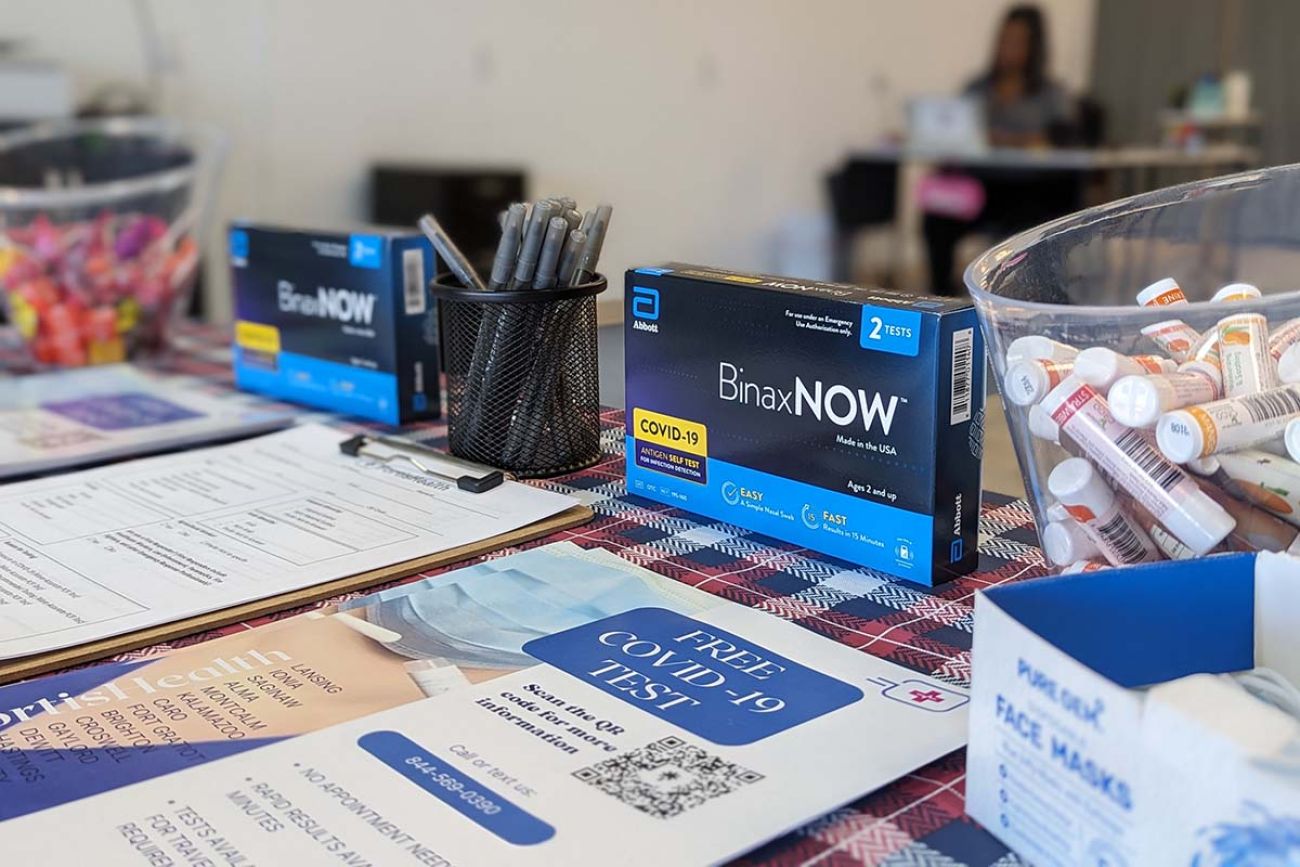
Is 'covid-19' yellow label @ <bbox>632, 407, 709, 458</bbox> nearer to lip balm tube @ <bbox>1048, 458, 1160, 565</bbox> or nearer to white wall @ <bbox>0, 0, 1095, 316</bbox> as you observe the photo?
lip balm tube @ <bbox>1048, 458, 1160, 565</bbox>

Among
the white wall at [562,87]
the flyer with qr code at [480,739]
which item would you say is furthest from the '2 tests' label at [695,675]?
the white wall at [562,87]

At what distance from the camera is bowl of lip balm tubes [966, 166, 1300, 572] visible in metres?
0.52

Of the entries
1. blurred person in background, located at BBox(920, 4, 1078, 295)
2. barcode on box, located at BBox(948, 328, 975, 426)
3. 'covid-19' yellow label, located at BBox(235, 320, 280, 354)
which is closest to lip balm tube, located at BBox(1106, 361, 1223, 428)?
barcode on box, located at BBox(948, 328, 975, 426)

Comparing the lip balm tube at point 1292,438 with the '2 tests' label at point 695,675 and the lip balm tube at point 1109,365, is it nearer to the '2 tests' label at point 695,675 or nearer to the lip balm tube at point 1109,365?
the lip balm tube at point 1109,365

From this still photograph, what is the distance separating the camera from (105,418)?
1070 mm

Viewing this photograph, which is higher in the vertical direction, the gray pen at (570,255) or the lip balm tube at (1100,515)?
the gray pen at (570,255)

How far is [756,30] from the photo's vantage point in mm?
4762

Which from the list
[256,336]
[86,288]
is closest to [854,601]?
[256,336]

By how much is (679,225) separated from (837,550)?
13.2 ft

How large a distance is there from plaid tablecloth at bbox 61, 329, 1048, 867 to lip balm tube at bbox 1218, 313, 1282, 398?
0.16 metres

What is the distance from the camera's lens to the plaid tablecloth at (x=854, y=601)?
0.43 meters

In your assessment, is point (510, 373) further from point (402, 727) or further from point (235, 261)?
point (235, 261)

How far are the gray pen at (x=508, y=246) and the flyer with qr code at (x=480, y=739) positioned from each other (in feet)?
0.85

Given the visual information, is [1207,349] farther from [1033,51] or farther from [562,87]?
[1033,51]
